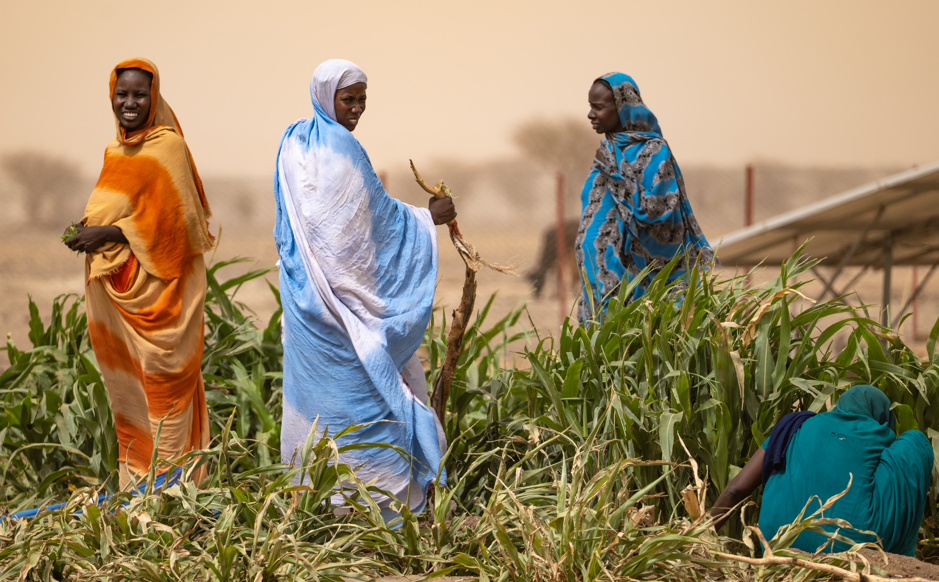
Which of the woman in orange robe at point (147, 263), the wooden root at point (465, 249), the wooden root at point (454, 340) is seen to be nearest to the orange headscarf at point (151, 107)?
the woman in orange robe at point (147, 263)

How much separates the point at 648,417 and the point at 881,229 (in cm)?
365

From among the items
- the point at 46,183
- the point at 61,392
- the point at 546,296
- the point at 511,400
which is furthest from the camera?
the point at 46,183

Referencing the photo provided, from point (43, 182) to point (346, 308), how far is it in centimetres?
2235

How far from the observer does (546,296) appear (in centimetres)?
1080

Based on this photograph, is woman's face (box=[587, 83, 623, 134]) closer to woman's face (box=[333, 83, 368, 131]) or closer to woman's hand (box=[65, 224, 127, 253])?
woman's face (box=[333, 83, 368, 131])

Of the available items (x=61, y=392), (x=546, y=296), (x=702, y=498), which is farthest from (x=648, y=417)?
(x=546, y=296)

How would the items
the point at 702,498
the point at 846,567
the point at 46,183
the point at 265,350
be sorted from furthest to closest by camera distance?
the point at 46,183, the point at 265,350, the point at 702,498, the point at 846,567

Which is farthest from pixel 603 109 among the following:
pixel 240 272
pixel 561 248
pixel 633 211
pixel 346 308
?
pixel 240 272

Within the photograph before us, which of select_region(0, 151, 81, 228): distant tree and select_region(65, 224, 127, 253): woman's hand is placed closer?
select_region(65, 224, 127, 253): woman's hand

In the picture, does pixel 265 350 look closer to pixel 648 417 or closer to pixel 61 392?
pixel 61 392

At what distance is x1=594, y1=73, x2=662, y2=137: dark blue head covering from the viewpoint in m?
3.31

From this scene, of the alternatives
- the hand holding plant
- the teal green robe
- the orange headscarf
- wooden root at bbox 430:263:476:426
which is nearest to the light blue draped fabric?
wooden root at bbox 430:263:476:426

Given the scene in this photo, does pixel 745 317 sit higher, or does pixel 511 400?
pixel 745 317

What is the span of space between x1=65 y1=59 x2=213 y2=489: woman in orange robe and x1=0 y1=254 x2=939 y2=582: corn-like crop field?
1.11 feet
